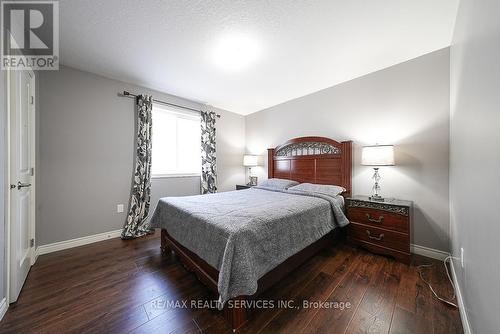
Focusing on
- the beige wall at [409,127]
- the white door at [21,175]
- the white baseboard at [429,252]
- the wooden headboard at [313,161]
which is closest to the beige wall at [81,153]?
the white door at [21,175]

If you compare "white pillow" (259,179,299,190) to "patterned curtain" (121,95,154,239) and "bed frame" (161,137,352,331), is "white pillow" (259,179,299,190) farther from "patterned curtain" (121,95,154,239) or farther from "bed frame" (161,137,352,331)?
"patterned curtain" (121,95,154,239)

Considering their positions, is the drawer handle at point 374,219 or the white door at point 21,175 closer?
the white door at point 21,175

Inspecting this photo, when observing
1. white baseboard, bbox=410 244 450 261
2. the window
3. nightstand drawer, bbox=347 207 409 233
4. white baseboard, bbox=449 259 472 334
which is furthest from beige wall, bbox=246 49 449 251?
the window

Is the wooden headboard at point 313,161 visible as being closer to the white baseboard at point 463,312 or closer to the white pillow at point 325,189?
the white pillow at point 325,189

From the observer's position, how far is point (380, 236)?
2.19 metres

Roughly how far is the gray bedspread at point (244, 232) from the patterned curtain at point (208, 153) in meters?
1.48

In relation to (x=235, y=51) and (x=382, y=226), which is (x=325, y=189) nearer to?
(x=382, y=226)

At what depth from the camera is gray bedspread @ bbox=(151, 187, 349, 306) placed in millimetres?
1259

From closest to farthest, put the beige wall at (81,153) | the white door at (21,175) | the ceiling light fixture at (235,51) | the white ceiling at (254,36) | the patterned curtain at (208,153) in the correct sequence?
the white door at (21,175) < the white ceiling at (254,36) < the ceiling light fixture at (235,51) < the beige wall at (81,153) < the patterned curtain at (208,153)

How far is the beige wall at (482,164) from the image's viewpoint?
78 cm

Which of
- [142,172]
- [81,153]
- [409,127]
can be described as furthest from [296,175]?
[81,153]

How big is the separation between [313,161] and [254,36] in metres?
2.13

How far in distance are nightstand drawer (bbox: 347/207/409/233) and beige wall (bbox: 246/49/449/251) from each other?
17.2 inches

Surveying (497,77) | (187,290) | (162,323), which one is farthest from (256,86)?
(162,323)
